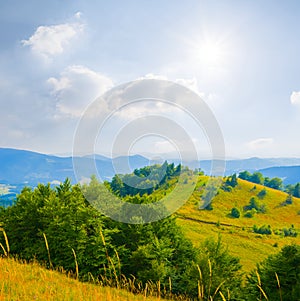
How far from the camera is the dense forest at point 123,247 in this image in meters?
30.6

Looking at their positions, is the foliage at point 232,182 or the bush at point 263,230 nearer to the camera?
the bush at point 263,230

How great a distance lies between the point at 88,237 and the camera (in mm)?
32219

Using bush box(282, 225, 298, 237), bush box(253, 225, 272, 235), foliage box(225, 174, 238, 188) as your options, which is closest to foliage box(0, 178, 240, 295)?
bush box(253, 225, 272, 235)

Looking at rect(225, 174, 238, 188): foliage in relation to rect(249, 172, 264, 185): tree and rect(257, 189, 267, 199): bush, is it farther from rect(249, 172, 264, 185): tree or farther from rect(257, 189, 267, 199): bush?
rect(249, 172, 264, 185): tree

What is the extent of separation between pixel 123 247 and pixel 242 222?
99.1 metres

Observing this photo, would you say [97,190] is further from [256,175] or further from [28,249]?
[256,175]

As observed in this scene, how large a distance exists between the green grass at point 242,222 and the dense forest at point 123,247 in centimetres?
4144

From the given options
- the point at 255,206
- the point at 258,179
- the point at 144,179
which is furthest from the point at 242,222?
the point at 144,179

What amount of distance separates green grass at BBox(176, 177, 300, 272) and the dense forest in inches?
1632

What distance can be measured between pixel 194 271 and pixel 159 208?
10253 millimetres

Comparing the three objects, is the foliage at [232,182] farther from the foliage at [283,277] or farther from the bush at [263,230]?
the foliage at [283,277]

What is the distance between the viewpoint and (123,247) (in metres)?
34.6

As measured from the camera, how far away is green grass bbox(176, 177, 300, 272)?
91875mm

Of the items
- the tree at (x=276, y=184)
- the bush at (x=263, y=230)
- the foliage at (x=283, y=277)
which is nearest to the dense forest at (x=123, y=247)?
the foliage at (x=283, y=277)
